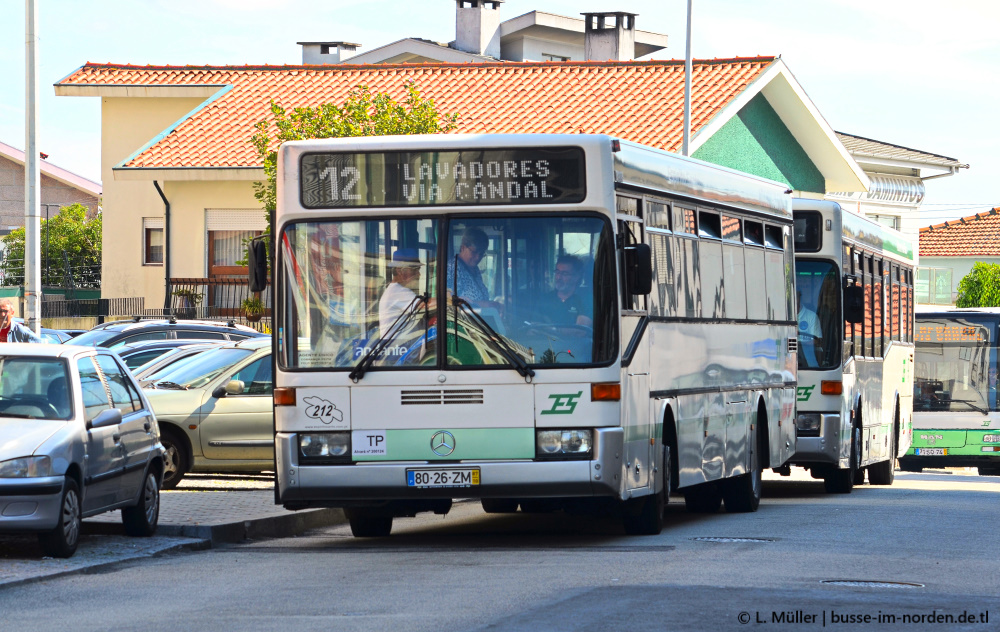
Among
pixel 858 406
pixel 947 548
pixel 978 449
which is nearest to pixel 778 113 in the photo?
pixel 978 449

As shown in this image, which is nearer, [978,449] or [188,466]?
[188,466]

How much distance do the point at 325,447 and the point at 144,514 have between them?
2.03 m

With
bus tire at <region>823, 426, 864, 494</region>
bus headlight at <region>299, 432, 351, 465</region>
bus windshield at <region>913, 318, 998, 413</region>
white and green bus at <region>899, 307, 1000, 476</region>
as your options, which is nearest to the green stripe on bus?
bus headlight at <region>299, 432, 351, 465</region>

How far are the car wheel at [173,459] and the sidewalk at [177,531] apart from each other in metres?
0.69

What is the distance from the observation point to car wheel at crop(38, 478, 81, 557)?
11.2 metres

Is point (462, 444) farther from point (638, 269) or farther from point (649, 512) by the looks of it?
point (649, 512)

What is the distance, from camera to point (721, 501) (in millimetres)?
16625

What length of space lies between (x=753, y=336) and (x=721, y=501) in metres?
1.80

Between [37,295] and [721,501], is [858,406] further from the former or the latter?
A: [37,295]

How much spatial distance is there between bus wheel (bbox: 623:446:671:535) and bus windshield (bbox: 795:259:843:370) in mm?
6477

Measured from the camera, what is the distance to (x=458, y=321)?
11578mm

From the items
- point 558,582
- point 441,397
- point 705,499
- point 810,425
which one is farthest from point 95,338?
point 558,582

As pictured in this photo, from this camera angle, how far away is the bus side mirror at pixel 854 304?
64.1ft

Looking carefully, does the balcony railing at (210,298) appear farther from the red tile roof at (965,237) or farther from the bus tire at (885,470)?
the red tile roof at (965,237)
